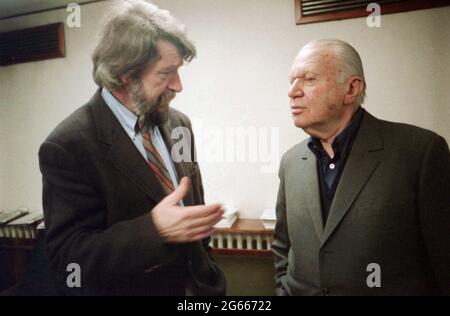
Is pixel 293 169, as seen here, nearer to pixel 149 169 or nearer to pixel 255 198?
pixel 255 198

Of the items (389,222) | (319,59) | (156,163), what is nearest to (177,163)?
(156,163)

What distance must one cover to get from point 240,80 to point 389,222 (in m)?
0.71

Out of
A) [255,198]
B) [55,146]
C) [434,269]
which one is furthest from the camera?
[255,198]

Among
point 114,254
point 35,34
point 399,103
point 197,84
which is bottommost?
point 114,254

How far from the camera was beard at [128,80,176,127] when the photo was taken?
0.76m

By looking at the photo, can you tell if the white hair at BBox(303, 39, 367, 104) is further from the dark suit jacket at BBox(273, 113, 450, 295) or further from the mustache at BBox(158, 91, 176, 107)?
the mustache at BBox(158, 91, 176, 107)

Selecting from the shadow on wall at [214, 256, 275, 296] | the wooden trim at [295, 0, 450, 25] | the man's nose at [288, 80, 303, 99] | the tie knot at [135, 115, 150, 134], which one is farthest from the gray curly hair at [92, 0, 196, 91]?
the shadow on wall at [214, 256, 275, 296]

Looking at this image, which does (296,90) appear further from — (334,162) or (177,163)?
(177,163)

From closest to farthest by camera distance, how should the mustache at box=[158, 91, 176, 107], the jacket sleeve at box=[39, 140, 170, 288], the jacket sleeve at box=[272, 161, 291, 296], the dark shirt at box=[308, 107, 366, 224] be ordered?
1. the jacket sleeve at box=[39, 140, 170, 288]
2. the mustache at box=[158, 91, 176, 107]
3. the dark shirt at box=[308, 107, 366, 224]
4. the jacket sleeve at box=[272, 161, 291, 296]

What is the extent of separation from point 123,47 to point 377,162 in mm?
825

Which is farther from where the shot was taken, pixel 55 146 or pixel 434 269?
pixel 434 269

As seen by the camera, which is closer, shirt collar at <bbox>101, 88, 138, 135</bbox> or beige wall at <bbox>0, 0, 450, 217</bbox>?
shirt collar at <bbox>101, 88, 138, 135</bbox>
